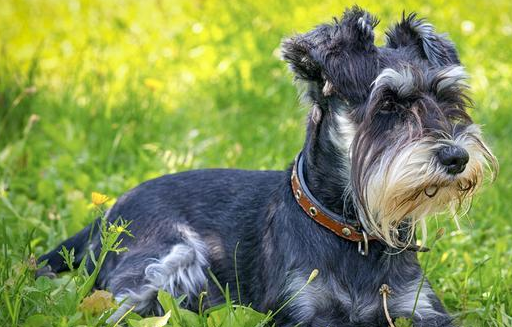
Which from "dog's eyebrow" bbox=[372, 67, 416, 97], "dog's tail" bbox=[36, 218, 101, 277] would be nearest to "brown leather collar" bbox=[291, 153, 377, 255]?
"dog's eyebrow" bbox=[372, 67, 416, 97]

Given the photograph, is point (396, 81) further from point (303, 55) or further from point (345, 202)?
point (345, 202)

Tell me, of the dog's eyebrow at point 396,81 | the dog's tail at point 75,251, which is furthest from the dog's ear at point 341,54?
the dog's tail at point 75,251

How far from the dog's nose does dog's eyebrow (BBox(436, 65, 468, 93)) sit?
1.17 feet

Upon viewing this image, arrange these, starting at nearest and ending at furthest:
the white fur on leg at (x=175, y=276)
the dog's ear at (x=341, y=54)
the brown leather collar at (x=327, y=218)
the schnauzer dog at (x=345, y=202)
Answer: the schnauzer dog at (x=345, y=202) → the dog's ear at (x=341, y=54) → the brown leather collar at (x=327, y=218) → the white fur on leg at (x=175, y=276)

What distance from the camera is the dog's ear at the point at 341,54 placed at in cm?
351

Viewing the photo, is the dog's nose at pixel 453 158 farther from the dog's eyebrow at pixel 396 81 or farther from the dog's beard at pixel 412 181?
the dog's eyebrow at pixel 396 81

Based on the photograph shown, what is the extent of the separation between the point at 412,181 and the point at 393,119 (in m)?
0.31

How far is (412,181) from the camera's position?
128 inches

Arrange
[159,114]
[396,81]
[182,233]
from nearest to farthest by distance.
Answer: [396,81]
[182,233]
[159,114]

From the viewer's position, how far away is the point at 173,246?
418 cm

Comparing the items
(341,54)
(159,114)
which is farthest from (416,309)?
(159,114)

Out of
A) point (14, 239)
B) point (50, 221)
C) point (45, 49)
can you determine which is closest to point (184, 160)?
point (50, 221)

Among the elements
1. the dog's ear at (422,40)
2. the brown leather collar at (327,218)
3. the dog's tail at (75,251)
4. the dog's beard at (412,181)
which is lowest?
the dog's tail at (75,251)

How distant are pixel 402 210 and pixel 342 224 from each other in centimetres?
31
